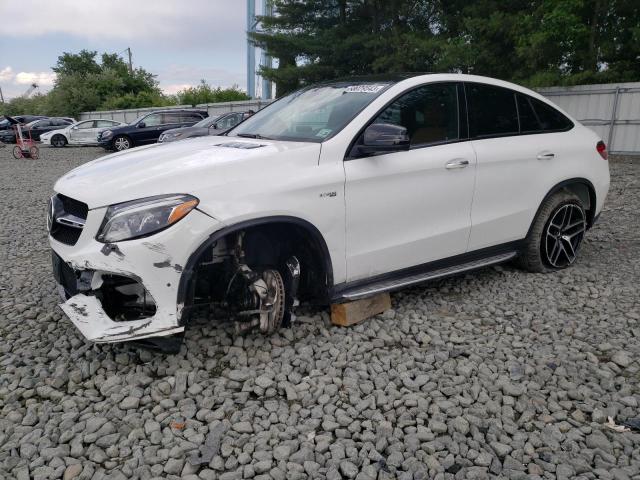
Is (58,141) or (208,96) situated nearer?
(58,141)

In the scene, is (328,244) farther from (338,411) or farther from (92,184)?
(92,184)

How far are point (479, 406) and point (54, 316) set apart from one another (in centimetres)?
295

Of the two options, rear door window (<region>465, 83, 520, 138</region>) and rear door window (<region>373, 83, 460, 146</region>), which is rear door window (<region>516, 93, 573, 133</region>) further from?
rear door window (<region>373, 83, 460, 146</region>)

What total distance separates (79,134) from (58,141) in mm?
1351

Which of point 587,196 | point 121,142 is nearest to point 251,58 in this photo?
point 121,142

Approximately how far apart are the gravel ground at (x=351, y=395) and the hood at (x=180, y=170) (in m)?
1.04

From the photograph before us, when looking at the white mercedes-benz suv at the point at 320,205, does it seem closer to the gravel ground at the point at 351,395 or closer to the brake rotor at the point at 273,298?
the brake rotor at the point at 273,298

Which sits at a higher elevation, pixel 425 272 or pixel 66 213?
pixel 66 213

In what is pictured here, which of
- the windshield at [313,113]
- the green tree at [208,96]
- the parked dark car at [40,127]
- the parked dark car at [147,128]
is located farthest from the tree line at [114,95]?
the windshield at [313,113]

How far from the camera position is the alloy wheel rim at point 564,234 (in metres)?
4.44

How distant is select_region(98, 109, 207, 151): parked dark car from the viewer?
64.0 ft

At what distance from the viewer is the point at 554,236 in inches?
176

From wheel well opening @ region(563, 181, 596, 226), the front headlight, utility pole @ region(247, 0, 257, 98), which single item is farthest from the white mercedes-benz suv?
utility pole @ region(247, 0, 257, 98)

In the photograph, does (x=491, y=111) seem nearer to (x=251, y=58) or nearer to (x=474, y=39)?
(x=474, y=39)
